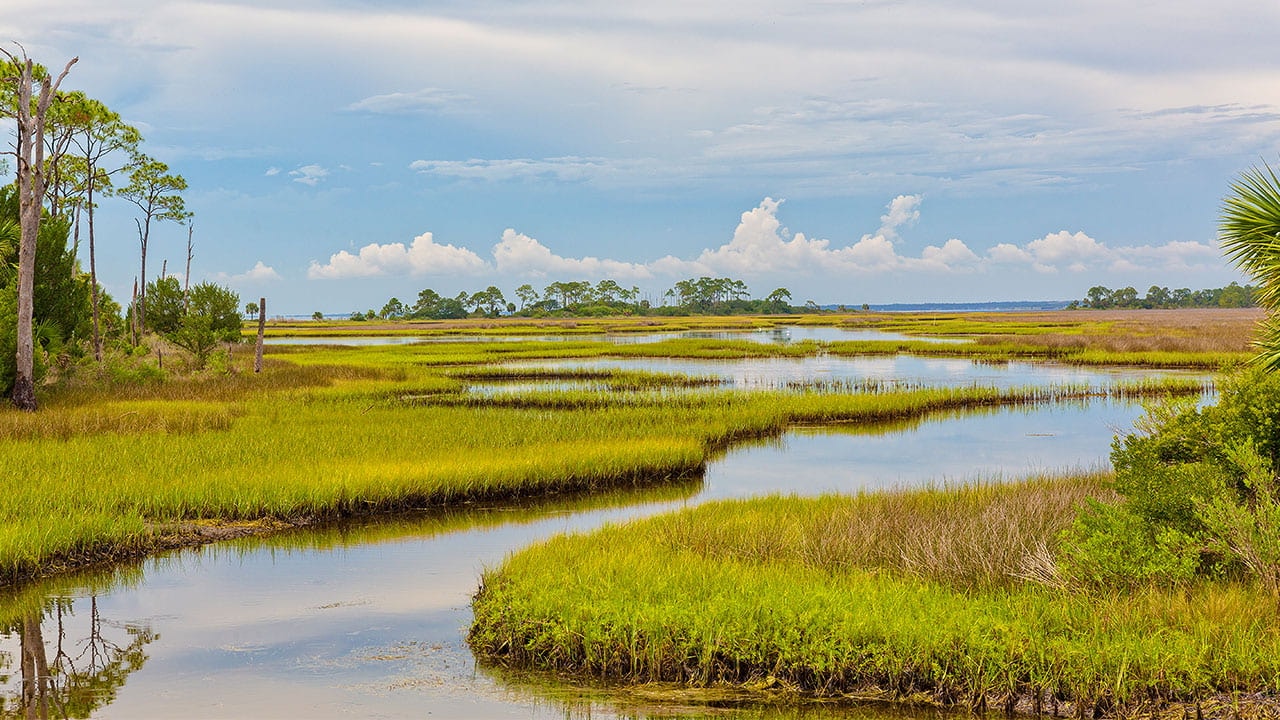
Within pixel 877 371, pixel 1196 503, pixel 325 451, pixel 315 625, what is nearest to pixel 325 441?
pixel 325 451

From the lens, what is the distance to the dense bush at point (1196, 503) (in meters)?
9.49

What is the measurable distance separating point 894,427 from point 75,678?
22878 mm

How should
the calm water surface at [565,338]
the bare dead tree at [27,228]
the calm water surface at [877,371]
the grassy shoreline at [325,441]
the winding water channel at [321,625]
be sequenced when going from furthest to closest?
the calm water surface at [565,338]
the calm water surface at [877,371]
the bare dead tree at [27,228]
the grassy shoreline at [325,441]
the winding water channel at [321,625]

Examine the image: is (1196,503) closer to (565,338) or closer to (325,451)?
(325,451)

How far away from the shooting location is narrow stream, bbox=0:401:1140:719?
8.77 meters

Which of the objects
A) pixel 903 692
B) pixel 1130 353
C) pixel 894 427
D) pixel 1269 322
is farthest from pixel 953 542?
pixel 1130 353

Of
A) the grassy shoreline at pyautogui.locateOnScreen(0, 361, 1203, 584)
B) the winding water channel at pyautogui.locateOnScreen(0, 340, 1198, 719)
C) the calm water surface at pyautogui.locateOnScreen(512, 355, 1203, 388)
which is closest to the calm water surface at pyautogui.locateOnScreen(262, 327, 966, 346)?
the calm water surface at pyautogui.locateOnScreen(512, 355, 1203, 388)

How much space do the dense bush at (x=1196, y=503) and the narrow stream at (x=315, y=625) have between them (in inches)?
135

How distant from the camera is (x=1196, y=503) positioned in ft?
32.4

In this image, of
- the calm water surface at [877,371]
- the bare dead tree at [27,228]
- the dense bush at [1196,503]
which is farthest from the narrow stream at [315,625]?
the calm water surface at [877,371]

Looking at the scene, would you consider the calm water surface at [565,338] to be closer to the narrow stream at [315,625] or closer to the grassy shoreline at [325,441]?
the grassy shoreline at [325,441]

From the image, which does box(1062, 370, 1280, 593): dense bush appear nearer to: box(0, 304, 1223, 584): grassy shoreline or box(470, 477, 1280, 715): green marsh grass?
box(470, 477, 1280, 715): green marsh grass

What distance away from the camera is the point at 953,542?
37.4 feet

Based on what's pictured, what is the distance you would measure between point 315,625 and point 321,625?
0.07 meters
